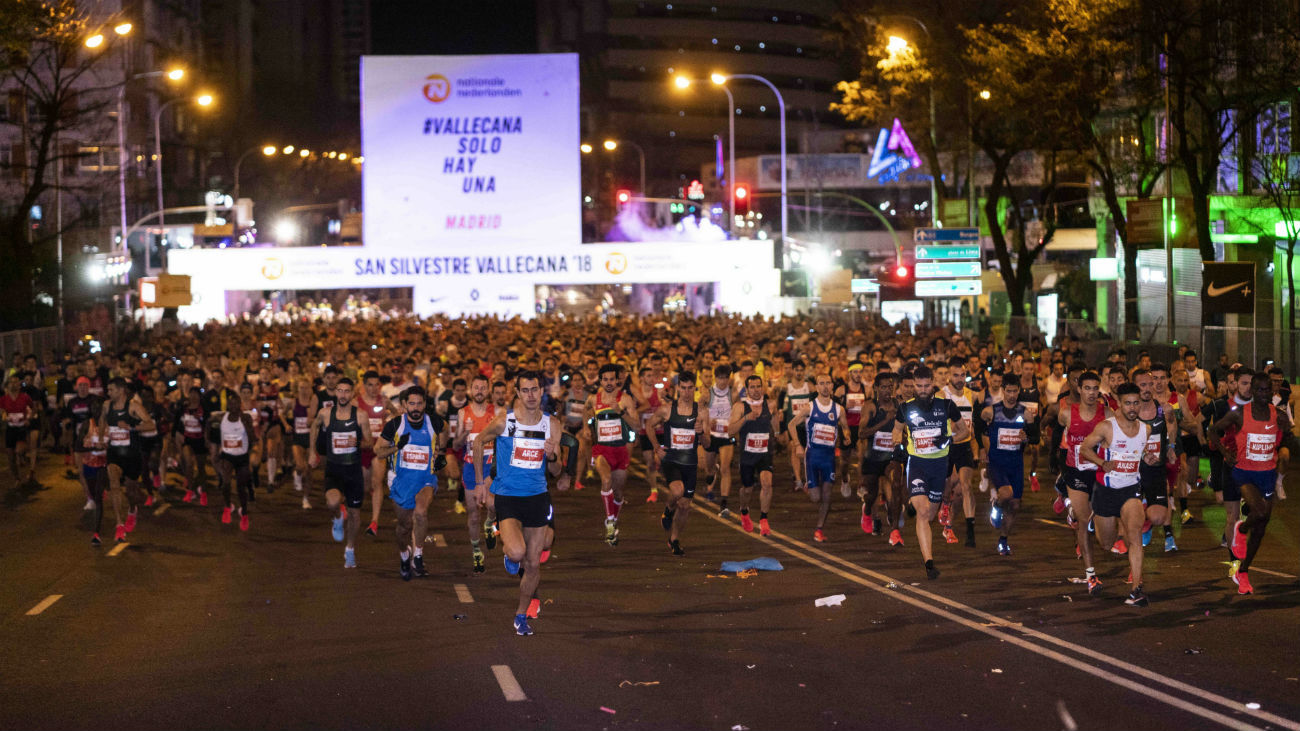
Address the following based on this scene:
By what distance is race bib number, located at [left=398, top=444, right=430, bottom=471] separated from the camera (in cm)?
1234

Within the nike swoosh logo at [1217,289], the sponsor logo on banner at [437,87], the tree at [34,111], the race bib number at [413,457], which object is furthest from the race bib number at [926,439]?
the sponsor logo on banner at [437,87]

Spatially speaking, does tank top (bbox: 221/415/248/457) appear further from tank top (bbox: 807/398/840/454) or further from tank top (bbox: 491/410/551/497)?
tank top (bbox: 491/410/551/497)

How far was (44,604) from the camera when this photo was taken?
1190 centimetres

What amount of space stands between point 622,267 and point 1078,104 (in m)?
15.0

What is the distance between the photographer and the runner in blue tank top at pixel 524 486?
1024cm

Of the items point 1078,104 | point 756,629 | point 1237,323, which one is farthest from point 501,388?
point 1237,323

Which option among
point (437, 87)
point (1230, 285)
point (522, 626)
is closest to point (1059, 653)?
point (522, 626)

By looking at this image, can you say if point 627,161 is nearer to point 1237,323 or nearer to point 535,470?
point 1237,323

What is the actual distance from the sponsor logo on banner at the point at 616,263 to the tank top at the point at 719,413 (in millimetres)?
27213

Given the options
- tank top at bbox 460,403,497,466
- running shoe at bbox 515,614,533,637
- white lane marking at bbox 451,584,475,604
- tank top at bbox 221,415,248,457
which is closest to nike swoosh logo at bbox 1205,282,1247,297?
tank top at bbox 460,403,497,466

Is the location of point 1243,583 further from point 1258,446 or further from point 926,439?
point 926,439

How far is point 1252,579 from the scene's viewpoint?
39.3ft

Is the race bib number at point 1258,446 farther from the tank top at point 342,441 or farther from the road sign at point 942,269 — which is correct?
the road sign at point 942,269

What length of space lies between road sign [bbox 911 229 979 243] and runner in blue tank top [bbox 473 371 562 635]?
23.5m
